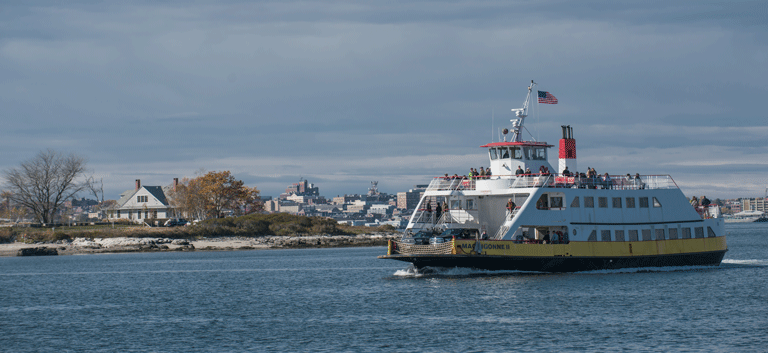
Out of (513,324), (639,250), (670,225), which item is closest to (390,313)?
(513,324)

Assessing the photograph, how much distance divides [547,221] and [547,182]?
7.12 feet

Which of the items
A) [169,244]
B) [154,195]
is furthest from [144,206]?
[169,244]

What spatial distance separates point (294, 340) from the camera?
26859 millimetres

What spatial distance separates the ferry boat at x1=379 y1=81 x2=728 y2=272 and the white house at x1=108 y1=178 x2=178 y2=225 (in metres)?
87.3

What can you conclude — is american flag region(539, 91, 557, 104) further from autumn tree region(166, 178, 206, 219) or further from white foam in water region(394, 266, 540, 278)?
autumn tree region(166, 178, 206, 219)

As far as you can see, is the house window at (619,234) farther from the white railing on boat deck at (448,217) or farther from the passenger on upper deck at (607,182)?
the white railing on boat deck at (448,217)

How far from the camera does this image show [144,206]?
127125 millimetres

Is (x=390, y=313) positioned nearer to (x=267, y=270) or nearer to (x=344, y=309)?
(x=344, y=309)

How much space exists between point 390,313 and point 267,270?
92.3 feet

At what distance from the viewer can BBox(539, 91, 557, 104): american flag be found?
47737 mm

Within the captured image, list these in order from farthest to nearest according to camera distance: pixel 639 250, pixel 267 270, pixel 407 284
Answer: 1. pixel 267 270
2. pixel 639 250
3. pixel 407 284

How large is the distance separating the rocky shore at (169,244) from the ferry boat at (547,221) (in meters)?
54.6

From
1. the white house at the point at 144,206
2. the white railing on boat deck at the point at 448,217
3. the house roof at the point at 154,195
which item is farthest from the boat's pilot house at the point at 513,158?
the house roof at the point at 154,195

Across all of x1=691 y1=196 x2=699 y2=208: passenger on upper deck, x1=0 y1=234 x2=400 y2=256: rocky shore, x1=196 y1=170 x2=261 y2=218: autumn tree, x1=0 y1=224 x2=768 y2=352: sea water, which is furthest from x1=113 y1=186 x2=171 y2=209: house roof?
x1=691 y1=196 x2=699 y2=208: passenger on upper deck
